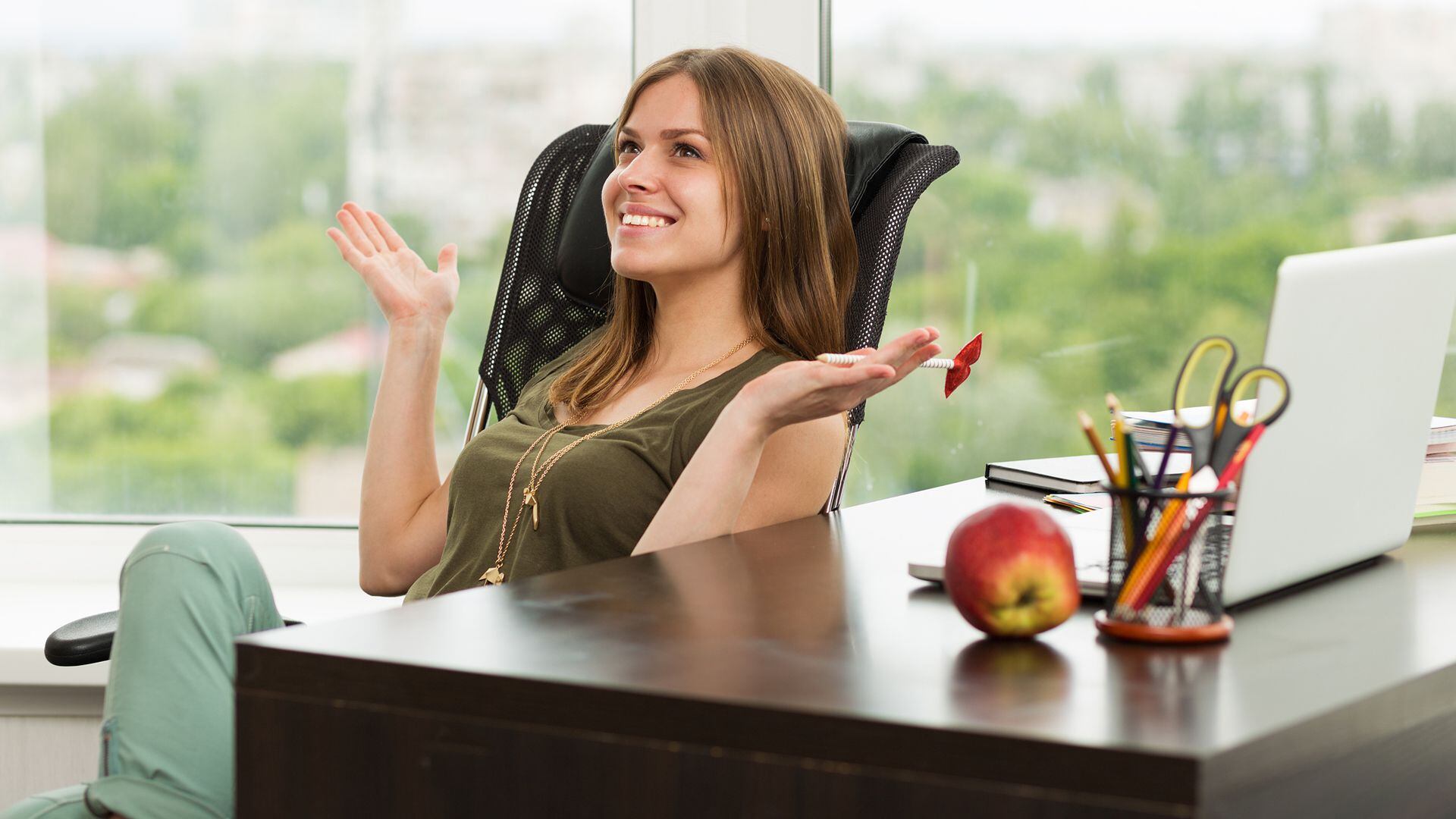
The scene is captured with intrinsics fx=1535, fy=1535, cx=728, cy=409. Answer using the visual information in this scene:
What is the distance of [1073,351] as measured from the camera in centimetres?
240

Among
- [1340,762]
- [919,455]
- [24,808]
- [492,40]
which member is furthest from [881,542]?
[492,40]

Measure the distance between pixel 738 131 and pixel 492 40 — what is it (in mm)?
976

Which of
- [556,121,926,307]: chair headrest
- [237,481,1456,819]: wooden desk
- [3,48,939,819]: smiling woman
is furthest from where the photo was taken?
[556,121,926,307]: chair headrest

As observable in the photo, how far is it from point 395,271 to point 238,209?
0.82 metres

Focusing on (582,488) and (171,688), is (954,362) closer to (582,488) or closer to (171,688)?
(582,488)

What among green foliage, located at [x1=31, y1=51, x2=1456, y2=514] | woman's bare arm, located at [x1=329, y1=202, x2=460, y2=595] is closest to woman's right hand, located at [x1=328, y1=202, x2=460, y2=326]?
woman's bare arm, located at [x1=329, y1=202, x2=460, y2=595]

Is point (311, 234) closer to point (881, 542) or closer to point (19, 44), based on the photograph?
point (19, 44)

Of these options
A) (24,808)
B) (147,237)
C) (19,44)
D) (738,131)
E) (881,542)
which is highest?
(19,44)

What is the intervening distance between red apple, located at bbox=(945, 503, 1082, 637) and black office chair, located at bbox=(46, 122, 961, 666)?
0.92 m

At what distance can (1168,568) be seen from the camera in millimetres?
929

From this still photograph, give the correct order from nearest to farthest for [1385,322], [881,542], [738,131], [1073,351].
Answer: [1385,322]
[881,542]
[738,131]
[1073,351]

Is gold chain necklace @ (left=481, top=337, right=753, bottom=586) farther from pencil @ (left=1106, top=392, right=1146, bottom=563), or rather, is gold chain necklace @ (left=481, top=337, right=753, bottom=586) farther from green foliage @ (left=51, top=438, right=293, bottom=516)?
green foliage @ (left=51, top=438, right=293, bottom=516)

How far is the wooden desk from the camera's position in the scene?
2.38ft

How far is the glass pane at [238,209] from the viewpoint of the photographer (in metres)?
2.59
